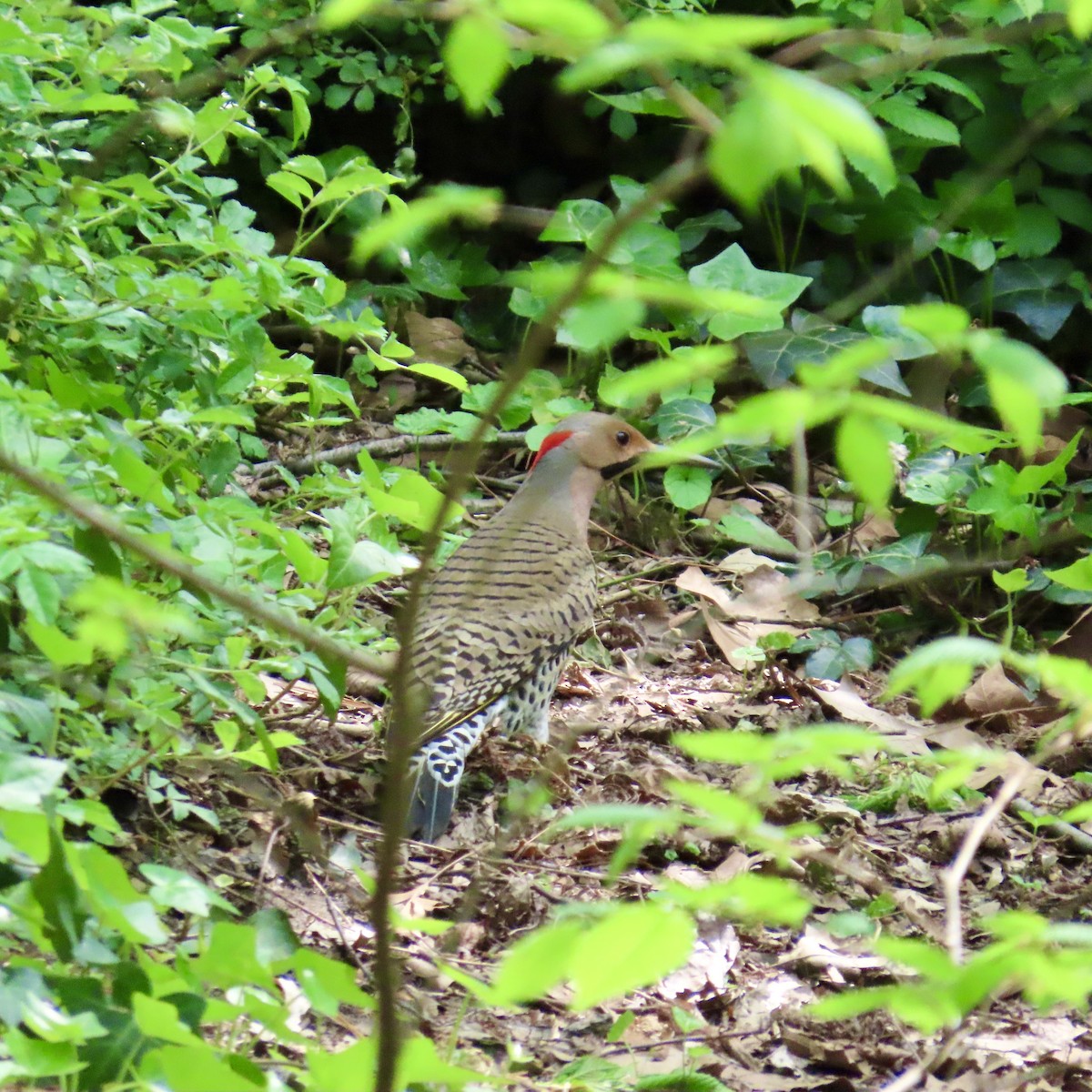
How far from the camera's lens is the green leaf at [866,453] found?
1187mm

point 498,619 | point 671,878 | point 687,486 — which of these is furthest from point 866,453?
point 687,486

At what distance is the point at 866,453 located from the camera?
1188 mm

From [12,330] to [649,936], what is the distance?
113 inches

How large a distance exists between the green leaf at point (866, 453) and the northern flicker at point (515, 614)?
2.44 m

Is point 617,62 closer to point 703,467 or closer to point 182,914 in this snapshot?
point 182,914

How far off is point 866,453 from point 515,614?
142 inches

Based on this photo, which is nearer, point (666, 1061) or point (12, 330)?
point (666, 1061)

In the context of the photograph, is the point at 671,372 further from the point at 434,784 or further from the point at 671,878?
the point at 434,784

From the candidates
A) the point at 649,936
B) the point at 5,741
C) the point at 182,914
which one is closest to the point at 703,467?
the point at 182,914

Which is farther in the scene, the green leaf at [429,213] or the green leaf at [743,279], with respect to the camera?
the green leaf at [743,279]

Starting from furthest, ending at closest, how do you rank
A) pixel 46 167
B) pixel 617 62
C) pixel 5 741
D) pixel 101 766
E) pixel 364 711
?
pixel 364 711
pixel 46 167
pixel 101 766
pixel 5 741
pixel 617 62

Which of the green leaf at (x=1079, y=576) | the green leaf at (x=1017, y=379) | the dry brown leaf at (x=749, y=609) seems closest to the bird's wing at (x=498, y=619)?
the dry brown leaf at (x=749, y=609)

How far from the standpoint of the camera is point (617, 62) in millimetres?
999

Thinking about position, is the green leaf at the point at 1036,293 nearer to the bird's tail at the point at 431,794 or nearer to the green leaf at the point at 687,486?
the green leaf at the point at 687,486
